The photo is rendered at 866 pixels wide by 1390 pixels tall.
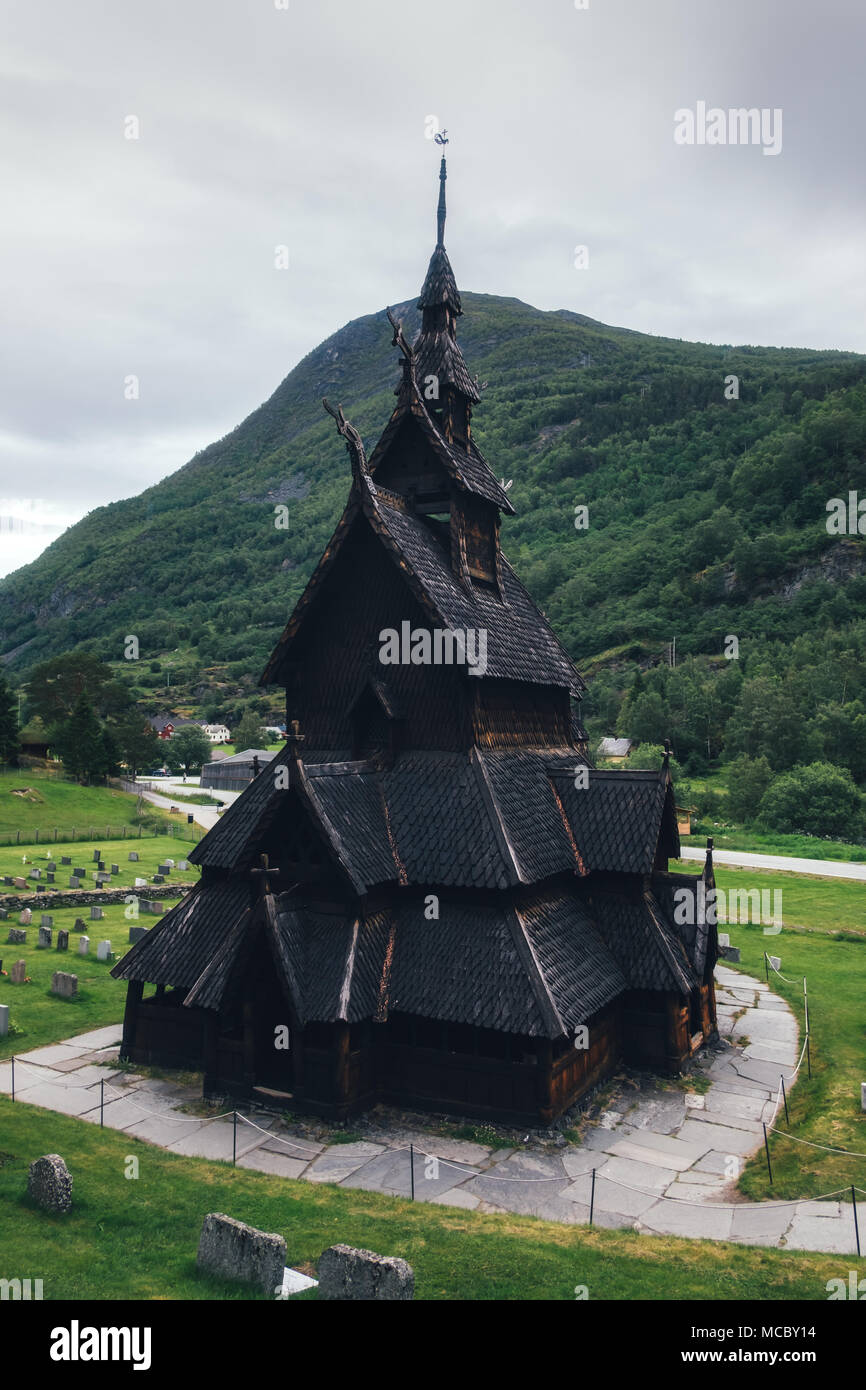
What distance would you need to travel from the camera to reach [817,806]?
181ft

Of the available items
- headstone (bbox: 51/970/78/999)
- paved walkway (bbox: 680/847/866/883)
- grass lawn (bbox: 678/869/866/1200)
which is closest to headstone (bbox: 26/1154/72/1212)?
grass lawn (bbox: 678/869/866/1200)

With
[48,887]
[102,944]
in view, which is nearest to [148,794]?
[48,887]

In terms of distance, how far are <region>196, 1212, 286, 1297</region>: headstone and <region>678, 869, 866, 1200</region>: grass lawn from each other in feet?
24.8

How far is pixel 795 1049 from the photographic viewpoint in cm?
1983

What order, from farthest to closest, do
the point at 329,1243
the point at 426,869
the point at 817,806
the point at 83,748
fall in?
the point at 83,748 → the point at 817,806 → the point at 426,869 → the point at 329,1243

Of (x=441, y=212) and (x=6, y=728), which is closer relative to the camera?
(x=441, y=212)

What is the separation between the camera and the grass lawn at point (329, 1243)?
9.72m

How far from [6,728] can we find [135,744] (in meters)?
17.9

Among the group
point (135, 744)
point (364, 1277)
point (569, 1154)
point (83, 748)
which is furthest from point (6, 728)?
point (364, 1277)

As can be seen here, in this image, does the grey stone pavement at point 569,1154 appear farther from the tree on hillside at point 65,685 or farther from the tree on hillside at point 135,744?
the tree on hillside at point 65,685

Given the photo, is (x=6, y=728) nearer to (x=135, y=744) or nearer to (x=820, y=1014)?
(x=135, y=744)

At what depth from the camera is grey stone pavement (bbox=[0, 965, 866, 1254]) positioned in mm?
12445

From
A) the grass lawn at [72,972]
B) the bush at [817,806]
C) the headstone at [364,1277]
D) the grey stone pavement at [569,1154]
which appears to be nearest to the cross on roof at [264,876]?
the grey stone pavement at [569,1154]
